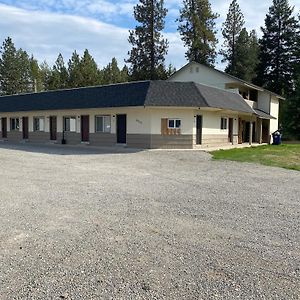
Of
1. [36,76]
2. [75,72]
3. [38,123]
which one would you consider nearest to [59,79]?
[75,72]

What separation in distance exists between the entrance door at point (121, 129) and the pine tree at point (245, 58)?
107 ft

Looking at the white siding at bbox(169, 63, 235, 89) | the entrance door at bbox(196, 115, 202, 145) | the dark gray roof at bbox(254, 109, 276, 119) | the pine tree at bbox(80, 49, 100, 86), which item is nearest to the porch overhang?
the dark gray roof at bbox(254, 109, 276, 119)

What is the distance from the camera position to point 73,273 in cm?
411

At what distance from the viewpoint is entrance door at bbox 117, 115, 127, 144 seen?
24375mm

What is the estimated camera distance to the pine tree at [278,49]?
174ft

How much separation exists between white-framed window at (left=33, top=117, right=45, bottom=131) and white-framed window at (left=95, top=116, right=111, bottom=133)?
21.2ft

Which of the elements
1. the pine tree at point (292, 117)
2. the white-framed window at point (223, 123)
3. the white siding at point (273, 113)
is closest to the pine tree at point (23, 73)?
the white siding at point (273, 113)

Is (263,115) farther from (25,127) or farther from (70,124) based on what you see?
(25,127)

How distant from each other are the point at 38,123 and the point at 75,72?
81.2 feet

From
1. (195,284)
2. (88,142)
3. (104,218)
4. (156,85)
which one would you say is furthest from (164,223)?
(88,142)

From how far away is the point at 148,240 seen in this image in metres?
5.27

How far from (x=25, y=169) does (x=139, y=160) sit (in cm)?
600

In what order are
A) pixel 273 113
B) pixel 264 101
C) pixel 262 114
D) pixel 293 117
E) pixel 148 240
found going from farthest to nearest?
pixel 293 117, pixel 273 113, pixel 264 101, pixel 262 114, pixel 148 240

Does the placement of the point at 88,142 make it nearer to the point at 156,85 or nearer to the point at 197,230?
the point at 156,85
